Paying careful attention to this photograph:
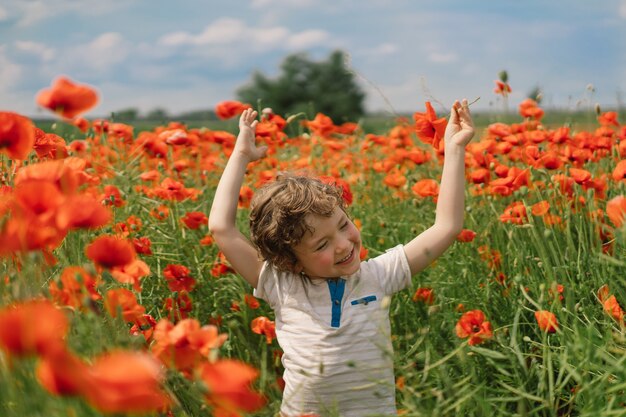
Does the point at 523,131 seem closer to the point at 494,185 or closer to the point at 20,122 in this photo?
the point at 494,185

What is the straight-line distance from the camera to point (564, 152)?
2893 millimetres

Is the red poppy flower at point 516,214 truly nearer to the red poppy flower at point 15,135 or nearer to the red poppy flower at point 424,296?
the red poppy flower at point 424,296

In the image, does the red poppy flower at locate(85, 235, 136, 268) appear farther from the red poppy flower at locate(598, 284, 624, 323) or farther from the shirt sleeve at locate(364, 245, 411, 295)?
the red poppy flower at locate(598, 284, 624, 323)

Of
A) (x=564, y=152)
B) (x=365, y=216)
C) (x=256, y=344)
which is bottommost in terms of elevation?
(x=256, y=344)

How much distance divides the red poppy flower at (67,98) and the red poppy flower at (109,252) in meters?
0.41

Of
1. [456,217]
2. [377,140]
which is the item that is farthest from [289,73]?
[456,217]

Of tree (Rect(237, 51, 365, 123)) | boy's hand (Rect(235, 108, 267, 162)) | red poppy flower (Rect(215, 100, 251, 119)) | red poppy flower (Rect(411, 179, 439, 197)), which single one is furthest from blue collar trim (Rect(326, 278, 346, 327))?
tree (Rect(237, 51, 365, 123))

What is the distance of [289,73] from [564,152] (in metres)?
29.0

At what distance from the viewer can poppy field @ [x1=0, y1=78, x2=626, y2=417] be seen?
1096 millimetres

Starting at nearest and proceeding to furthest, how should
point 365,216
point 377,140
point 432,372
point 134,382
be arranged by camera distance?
1. point 134,382
2. point 432,372
3. point 365,216
4. point 377,140

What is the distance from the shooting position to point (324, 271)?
188cm

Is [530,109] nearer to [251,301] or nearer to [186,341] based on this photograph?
[251,301]

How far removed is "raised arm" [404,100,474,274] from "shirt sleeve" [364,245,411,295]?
28 mm

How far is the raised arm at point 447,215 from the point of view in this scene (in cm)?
198
